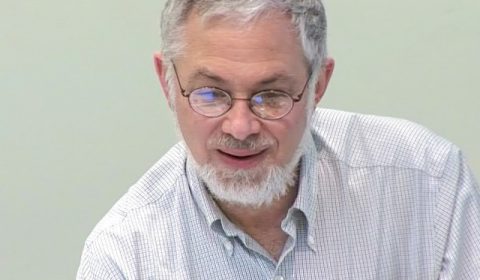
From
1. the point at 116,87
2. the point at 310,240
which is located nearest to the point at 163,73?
the point at 310,240

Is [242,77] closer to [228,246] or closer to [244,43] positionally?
[244,43]

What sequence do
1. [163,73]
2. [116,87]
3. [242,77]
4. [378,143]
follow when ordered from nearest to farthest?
[242,77] → [163,73] → [378,143] → [116,87]

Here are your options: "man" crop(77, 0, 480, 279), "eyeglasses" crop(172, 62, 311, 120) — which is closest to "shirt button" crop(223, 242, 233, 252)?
"man" crop(77, 0, 480, 279)

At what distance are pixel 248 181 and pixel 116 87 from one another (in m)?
0.67

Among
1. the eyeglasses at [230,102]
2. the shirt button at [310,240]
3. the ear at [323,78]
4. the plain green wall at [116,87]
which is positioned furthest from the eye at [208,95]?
the plain green wall at [116,87]

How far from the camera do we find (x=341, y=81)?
169 centimetres

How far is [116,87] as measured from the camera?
167 centimetres

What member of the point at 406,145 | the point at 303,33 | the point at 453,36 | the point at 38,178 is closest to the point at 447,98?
the point at 453,36

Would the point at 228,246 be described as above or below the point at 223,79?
below

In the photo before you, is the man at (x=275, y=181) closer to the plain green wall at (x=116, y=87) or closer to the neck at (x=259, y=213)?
the neck at (x=259, y=213)

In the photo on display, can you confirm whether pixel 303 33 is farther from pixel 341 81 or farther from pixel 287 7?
pixel 341 81

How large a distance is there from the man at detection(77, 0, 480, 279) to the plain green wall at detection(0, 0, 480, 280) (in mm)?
400

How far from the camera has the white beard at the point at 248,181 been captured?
3.54ft

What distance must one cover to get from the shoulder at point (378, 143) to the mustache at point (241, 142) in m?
0.22
